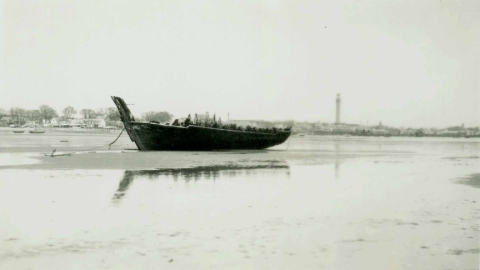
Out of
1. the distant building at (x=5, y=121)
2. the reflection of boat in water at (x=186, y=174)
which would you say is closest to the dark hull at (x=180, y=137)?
the reflection of boat in water at (x=186, y=174)

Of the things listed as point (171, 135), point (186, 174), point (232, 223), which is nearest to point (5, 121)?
point (171, 135)

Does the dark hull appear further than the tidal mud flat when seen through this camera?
Yes

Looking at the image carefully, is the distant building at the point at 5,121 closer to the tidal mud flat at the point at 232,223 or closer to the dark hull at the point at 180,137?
the dark hull at the point at 180,137

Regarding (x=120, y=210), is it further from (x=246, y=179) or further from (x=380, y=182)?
(x=380, y=182)

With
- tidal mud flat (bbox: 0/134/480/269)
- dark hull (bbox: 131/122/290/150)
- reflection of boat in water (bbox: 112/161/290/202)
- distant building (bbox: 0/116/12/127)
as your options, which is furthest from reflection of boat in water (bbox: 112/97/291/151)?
distant building (bbox: 0/116/12/127)

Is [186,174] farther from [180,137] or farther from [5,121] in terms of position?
[5,121]

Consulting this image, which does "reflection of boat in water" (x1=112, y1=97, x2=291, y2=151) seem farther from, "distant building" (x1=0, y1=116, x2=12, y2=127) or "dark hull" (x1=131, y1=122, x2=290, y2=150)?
"distant building" (x1=0, y1=116, x2=12, y2=127)

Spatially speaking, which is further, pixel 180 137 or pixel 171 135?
pixel 180 137

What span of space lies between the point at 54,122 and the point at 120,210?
A: 402ft

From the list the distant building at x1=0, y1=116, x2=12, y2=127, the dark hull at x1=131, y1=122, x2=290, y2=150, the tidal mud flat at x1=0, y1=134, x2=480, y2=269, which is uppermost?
the distant building at x1=0, y1=116, x2=12, y2=127

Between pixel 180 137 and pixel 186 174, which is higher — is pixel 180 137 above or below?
above

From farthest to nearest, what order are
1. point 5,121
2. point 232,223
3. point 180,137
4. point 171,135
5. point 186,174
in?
1. point 5,121
2. point 180,137
3. point 171,135
4. point 186,174
5. point 232,223

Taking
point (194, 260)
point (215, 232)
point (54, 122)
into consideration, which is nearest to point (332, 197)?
point (215, 232)

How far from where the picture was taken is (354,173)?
14.4 meters
